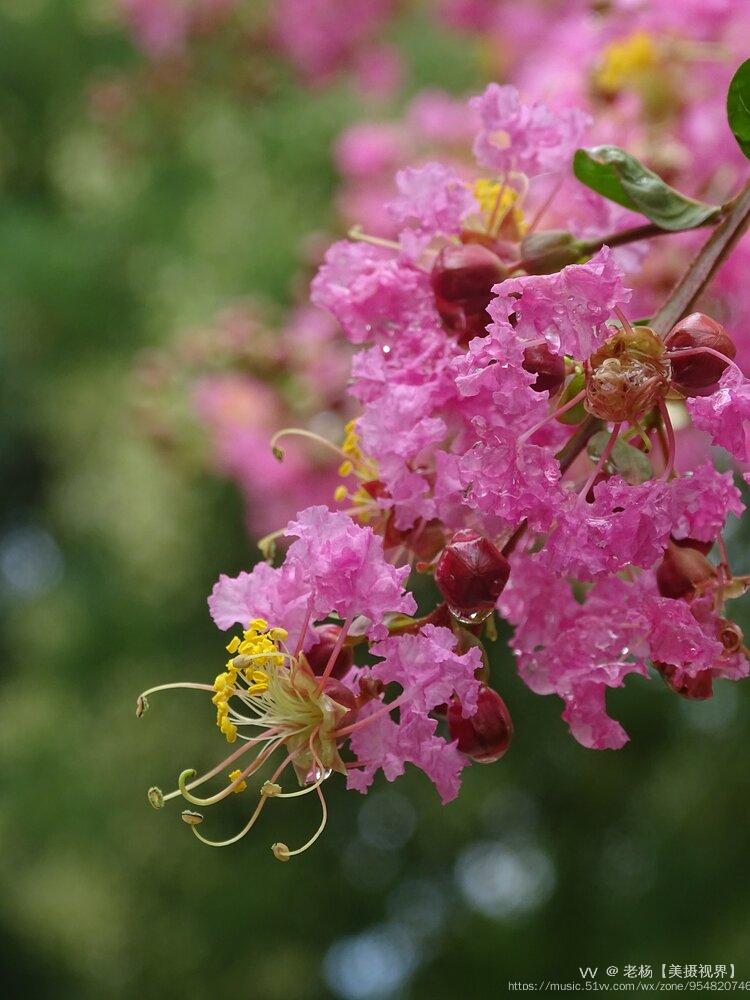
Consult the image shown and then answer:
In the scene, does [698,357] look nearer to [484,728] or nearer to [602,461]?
[602,461]

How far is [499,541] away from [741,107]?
0.21 metres

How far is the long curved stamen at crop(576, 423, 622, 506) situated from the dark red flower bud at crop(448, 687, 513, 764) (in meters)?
0.08

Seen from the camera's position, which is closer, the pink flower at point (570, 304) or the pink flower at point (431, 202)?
the pink flower at point (570, 304)

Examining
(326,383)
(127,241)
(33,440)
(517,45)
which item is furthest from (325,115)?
(33,440)

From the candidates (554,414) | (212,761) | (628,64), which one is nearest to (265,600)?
(554,414)

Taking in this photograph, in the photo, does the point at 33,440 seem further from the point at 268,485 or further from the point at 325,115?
the point at 268,485

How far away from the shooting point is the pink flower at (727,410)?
411 millimetres

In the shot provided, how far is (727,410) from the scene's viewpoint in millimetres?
411

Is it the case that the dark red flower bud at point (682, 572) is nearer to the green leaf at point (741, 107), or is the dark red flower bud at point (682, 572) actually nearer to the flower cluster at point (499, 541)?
the flower cluster at point (499, 541)

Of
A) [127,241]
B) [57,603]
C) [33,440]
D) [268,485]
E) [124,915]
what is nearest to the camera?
[268,485]

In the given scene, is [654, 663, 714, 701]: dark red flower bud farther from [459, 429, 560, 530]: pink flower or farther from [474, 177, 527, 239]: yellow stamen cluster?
[474, 177, 527, 239]: yellow stamen cluster

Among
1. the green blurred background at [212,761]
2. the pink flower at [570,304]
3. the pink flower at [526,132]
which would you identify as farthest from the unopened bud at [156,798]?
the green blurred background at [212,761]

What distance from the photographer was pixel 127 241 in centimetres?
290

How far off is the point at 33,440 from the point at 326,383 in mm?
3212
